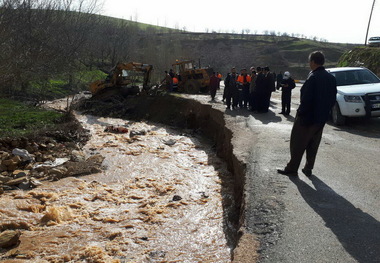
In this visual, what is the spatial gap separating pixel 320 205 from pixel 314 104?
160 centimetres

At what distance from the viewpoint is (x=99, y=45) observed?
170 ft

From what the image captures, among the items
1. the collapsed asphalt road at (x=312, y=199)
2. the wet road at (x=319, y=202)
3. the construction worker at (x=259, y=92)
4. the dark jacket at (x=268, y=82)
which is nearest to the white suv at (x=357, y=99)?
the collapsed asphalt road at (x=312, y=199)

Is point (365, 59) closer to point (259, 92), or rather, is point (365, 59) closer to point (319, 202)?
point (259, 92)

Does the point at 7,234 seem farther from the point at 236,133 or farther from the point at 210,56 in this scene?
the point at 210,56

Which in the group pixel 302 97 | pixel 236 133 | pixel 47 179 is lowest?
pixel 47 179

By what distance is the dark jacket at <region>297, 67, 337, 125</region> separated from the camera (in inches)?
208

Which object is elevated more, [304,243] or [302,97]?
[302,97]

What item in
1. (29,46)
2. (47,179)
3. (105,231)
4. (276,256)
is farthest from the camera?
(29,46)

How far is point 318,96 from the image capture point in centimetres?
530

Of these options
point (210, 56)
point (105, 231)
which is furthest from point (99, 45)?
point (105, 231)

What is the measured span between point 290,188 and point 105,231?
3.47 m

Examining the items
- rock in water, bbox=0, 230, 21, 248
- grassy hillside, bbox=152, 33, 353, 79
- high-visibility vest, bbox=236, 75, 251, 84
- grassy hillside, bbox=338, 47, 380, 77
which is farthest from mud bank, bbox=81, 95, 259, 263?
grassy hillside, bbox=152, 33, 353, 79

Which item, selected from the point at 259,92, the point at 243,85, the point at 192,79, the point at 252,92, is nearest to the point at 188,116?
the point at 243,85

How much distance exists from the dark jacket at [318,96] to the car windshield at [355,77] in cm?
695
